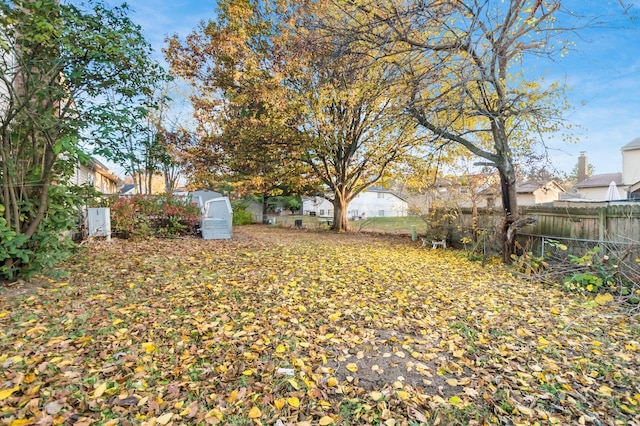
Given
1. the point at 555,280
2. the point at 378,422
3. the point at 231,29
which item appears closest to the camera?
the point at 378,422

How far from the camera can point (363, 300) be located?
418 cm

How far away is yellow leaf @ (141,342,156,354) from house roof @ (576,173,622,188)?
91.3ft

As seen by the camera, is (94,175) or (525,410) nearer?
(525,410)

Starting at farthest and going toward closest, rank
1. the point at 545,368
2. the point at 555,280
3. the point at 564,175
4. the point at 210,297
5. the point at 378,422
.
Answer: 1. the point at 564,175
2. the point at 555,280
3. the point at 210,297
4. the point at 545,368
5. the point at 378,422

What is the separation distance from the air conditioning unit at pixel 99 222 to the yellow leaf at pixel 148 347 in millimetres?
6107

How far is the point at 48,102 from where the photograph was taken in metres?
3.99

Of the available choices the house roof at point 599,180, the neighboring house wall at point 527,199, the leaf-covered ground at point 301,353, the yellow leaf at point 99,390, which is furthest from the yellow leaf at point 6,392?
the house roof at point 599,180

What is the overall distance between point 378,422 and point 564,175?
8.08 meters

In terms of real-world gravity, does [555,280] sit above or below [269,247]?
below

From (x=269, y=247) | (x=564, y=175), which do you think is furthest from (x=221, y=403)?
(x=564, y=175)

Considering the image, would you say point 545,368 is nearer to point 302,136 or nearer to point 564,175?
point 564,175

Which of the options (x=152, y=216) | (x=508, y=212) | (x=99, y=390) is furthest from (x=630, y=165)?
(x=99, y=390)

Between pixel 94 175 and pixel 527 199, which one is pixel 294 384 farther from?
pixel 527 199

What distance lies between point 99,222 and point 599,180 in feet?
97.1
